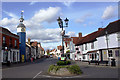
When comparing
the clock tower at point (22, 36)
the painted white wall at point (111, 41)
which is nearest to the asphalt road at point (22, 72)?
the painted white wall at point (111, 41)

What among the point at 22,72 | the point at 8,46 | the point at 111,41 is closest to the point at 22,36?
→ the point at 8,46

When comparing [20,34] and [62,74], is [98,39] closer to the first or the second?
[62,74]

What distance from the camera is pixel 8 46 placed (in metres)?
34.3

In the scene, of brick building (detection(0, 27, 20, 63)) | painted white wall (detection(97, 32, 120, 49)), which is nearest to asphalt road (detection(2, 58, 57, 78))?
brick building (detection(0, 27, 20, 63))

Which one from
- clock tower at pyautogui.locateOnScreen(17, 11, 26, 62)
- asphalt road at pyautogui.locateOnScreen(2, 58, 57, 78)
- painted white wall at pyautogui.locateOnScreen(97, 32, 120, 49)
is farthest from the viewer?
clock tower at pyautogui.locateOnScreen(17, 11, 26, 62)

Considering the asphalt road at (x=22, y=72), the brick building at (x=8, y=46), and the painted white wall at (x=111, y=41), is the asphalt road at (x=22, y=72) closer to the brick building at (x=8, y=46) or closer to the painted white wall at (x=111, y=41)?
Result: the brick building at (x=8, y=46)

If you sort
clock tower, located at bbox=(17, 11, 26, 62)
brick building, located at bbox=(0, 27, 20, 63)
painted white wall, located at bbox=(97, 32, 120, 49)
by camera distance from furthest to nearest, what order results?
clock tower, located at bbox=(17, 11, 26, 62) → brick building, located at bbox=(0, 27, 20, 63) → painted white wall, located at bbox=(97, 32, 120, 49)

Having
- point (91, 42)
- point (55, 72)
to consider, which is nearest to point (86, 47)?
point (91, 42)

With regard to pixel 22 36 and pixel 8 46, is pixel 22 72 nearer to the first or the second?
pixel 8 46

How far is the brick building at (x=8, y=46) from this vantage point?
30719 mm

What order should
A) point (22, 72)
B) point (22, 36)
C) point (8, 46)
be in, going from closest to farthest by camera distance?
point (22, 72)
point (8, 46)
point (22, 36)

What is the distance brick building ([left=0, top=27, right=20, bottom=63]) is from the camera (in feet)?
101

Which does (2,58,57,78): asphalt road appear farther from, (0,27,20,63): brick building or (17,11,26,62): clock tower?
(17,11,26,62): clock tower

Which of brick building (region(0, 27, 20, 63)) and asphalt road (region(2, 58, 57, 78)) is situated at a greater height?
brick building (region(0, 27, 20, 63))
